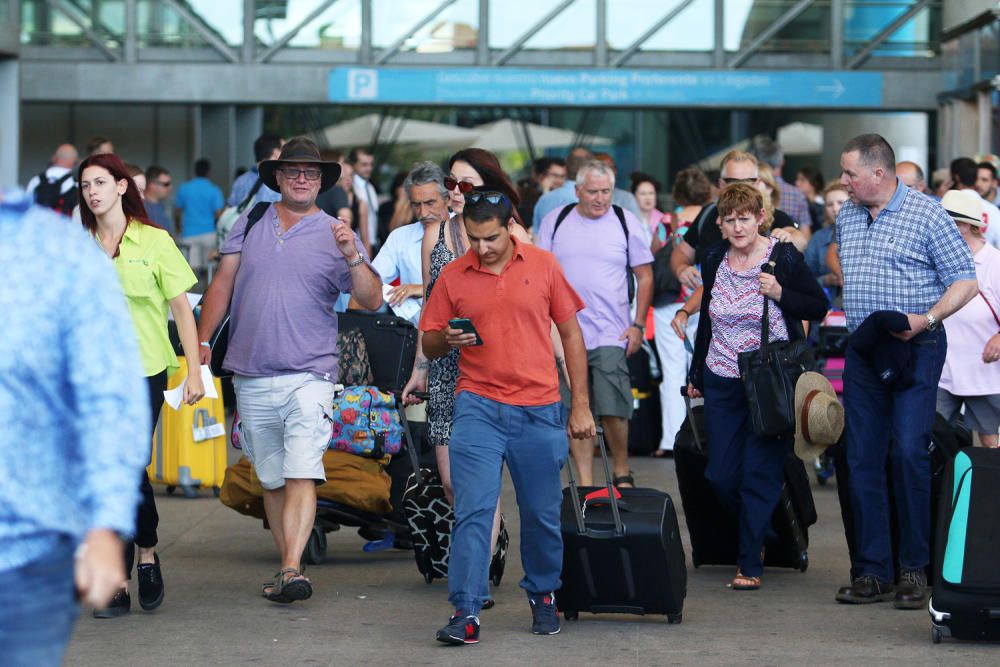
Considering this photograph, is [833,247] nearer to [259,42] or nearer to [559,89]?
[559,89]

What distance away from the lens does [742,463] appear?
730 cm

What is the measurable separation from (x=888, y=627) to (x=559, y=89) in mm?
16101

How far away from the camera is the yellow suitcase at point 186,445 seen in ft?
32.5

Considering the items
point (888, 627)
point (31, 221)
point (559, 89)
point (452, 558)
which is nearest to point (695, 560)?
point (888, 627)

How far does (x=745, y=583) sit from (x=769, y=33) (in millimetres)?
17207

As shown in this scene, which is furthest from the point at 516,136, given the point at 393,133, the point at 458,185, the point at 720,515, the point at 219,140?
the point at 458,185

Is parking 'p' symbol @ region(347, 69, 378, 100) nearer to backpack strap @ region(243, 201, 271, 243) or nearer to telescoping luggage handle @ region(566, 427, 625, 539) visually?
backpack strap @ region(243, 201, 271, 243)

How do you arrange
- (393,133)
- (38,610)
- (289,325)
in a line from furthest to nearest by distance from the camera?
1. (393,133)
2. (289,325)
3. (38,610)

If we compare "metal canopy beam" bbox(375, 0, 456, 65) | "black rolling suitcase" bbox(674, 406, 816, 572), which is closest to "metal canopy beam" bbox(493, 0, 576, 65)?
"metal canopy beam" bbox(375, 0, 456, 65)

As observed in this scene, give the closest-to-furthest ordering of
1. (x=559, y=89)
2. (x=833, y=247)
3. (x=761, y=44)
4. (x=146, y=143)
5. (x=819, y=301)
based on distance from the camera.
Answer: (x=819, y=301), (x=833, y=247), (x=559, y=89), (x=761, y=44), (x=146, y=143)

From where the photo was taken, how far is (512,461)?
6.28 metres

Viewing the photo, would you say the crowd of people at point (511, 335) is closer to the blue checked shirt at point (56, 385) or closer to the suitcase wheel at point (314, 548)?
the suitcase wheel at point (314, 548)

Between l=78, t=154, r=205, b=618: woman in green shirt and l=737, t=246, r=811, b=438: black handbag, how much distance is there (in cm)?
226

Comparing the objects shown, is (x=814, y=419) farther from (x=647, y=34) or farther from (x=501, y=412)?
(x=647, y=34)
